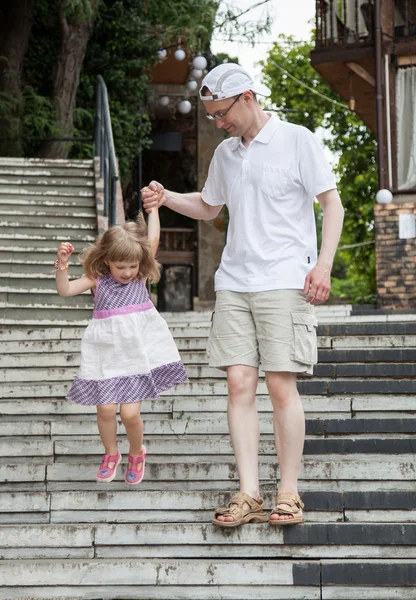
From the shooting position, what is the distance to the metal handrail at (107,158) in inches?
396

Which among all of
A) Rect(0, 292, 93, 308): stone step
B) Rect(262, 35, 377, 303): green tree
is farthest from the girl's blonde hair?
Rect(262, 35, 377, 303): green tree

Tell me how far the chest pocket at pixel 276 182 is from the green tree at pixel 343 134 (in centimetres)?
2067

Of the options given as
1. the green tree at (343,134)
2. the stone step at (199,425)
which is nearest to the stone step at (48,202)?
the stone step at (199,425)

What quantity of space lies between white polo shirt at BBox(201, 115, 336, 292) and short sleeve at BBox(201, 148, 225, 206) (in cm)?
17

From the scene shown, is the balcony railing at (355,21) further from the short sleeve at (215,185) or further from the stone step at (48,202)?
the short sleeve at (215,185)

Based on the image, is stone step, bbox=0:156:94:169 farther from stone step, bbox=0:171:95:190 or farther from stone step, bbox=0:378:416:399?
stone step, bbox=0:378:416:399

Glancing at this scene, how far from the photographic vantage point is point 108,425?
15.4 feet

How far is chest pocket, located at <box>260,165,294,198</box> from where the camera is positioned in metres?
4.20

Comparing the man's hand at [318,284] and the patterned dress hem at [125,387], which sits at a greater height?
the man's hand at [318,284]

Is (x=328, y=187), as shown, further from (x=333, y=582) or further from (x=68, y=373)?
(x=68, y=373)

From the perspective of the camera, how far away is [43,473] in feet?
16.0

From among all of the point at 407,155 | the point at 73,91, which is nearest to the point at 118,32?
the point at 73,91

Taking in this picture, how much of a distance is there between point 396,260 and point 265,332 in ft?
31.3

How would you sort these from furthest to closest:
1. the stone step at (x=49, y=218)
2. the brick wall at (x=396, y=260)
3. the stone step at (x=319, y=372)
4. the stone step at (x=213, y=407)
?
the brick wall at (x=396, y=260) < the stone step at (x=49, y=218) < the stone step at (x=319, y=372) < the stone step at (x=213, y=407)
